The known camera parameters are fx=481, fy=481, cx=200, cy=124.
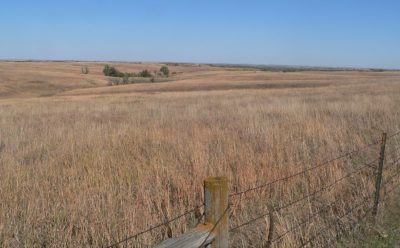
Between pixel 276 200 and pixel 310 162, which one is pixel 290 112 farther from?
pixel 276 200

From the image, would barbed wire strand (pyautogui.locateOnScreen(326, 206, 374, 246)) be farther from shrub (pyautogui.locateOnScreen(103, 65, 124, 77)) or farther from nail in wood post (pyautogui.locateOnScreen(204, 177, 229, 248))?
shrub (pyautogui.locateOnScreen(103, 65, 124, 77))

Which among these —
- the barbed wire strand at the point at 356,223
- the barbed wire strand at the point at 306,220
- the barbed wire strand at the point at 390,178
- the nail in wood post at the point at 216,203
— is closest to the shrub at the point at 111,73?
the barbed wire strand at the point at 390,178

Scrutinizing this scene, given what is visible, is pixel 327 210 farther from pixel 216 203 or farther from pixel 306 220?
pixel 216 203

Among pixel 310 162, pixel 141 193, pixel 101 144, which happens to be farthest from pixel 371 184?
pixel 101 144

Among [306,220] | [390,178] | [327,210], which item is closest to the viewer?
[306,220]

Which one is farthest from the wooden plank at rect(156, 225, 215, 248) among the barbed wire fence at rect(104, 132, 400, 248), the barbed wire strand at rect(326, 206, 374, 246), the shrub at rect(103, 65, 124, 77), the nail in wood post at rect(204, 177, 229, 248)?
the shrub at rect(103, 65, 124, 77)

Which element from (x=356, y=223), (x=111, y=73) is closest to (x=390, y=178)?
(x=356, y=223)

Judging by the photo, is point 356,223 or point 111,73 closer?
point 356,223

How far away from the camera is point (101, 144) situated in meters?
9.63

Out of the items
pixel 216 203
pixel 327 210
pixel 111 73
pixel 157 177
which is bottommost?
pixel 111 73

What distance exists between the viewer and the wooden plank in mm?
2645

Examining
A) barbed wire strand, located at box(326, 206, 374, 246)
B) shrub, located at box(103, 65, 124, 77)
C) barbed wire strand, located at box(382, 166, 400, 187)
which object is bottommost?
shrub, located at box(103, 65, 124, 77)

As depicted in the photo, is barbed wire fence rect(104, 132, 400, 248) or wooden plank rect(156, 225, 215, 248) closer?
wooden plank rect(156, 225, 215, 248)

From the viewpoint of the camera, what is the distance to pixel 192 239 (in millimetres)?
2766
